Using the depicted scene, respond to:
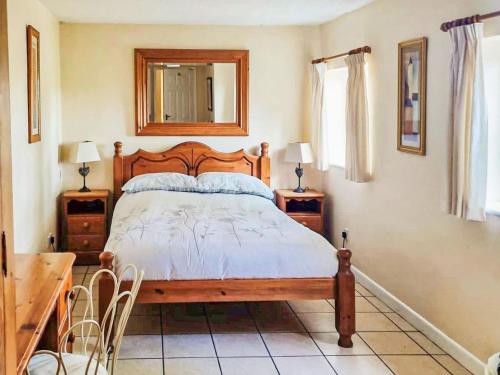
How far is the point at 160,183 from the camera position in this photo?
19.4 ft

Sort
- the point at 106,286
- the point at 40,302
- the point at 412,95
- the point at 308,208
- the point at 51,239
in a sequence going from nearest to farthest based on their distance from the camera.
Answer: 1. the point at 40,302
2. the point at 106,286
3. the point at 412,95
4. the point at 51,239
5. the point at 308,208

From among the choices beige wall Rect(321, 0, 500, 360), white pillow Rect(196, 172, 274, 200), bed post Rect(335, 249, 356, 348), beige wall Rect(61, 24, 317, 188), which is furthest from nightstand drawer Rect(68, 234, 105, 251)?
bed post Rect(335, 249, 356, 348)

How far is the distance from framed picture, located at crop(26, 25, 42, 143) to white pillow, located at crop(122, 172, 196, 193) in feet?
3.50

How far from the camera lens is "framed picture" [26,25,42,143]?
4645mm

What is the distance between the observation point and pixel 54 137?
5895 mm

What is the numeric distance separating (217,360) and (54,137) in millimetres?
3089

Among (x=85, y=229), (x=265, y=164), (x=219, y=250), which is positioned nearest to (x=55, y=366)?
(x=219, y=250)

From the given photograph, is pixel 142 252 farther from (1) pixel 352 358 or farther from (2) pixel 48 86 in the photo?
(2) pixel 48 86

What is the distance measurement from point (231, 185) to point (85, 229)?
1422mm

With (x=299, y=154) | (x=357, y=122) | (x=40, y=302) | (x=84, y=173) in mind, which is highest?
(x=357, y=122)

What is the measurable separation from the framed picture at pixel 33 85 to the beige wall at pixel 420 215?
8.49 feet

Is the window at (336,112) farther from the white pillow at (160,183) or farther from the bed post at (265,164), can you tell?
the white pillow at (160,183)

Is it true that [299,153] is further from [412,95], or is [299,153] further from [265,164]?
[412,95]

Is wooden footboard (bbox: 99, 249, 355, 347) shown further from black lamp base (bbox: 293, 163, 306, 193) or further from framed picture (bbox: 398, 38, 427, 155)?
black lamp base (bbox: 293, 163, 306, 193)
